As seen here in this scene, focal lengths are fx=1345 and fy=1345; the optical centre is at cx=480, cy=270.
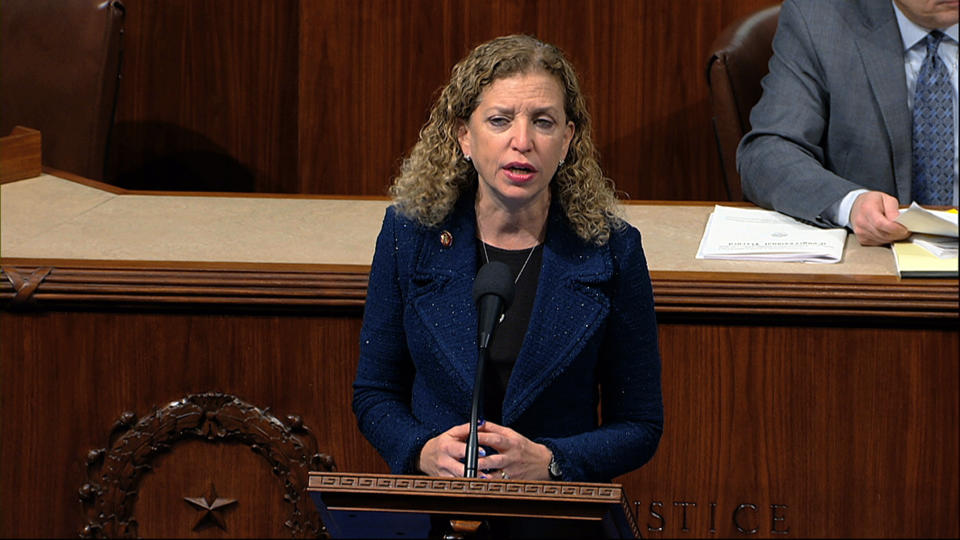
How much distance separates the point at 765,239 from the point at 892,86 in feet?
1.72

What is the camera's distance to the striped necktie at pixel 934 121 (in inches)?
101

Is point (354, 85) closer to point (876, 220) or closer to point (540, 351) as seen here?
point (876, 220)

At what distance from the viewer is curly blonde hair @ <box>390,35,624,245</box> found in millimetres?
1761

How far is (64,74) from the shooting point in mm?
3189

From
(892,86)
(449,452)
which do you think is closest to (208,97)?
(892,86)

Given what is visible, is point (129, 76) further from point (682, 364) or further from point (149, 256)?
point (682, 364)

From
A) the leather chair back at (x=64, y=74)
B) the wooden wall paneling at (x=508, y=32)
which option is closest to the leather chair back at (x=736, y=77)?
the wooden wall paneling at (x=508, y=32)

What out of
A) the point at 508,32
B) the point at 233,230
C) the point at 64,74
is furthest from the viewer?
the point at 508,32

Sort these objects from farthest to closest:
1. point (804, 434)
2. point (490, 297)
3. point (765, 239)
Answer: point (765, 239)
point (804, 434)
point (490, 297)

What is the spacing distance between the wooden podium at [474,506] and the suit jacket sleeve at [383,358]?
0.50m

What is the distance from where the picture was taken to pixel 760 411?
2031mm

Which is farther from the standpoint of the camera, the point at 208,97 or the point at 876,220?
the point at 208,97

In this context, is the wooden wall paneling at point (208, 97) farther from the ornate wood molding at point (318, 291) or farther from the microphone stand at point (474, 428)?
the microphone stand at point (474, 428)

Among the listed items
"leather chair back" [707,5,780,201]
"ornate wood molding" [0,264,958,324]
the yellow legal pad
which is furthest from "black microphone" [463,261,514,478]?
"leather chair back" [707,5,780,201]
